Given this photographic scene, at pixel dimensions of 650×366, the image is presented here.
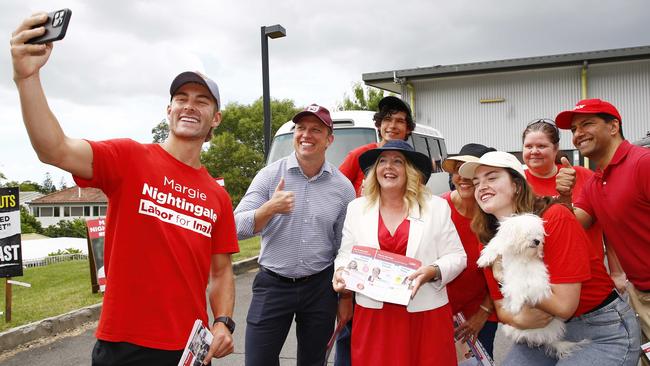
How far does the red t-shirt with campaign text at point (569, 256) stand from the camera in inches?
97.7

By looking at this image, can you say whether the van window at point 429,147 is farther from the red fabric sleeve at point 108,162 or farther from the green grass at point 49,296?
the red fabric sleeve at point 108,162

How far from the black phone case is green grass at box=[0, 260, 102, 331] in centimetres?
561

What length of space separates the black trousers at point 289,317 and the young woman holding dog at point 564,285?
1.23 m

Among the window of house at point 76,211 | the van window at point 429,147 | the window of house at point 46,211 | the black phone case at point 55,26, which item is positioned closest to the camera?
the black phone case at point 55,26

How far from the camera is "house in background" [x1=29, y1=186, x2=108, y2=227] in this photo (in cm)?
8144

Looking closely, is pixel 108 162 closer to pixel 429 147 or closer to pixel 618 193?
pixel 618 193

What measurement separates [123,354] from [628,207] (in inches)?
113

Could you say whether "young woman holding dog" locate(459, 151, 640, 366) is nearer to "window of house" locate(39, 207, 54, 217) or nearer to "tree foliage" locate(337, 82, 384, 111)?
"tree foliage" locate(337, 82, 384, 111)

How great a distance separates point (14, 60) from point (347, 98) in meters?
32.3

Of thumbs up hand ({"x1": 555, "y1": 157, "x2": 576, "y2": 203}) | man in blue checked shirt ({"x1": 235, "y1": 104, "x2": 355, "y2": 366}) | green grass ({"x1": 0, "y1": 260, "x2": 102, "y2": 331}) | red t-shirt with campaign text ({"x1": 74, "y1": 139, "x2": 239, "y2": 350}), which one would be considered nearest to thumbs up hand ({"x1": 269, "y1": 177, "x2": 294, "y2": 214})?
man in blue checked shirt ({"x1": 235, "y1": 104, "x2": 355, "y2": 366})

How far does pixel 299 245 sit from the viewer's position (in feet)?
11.7

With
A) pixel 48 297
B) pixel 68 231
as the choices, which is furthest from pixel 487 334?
pixel 68 231

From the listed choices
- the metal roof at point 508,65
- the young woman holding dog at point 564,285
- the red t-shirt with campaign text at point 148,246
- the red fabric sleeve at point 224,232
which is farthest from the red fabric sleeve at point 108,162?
the metal roof at point 508,65

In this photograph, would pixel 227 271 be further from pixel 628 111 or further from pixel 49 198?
pixel 49 198
